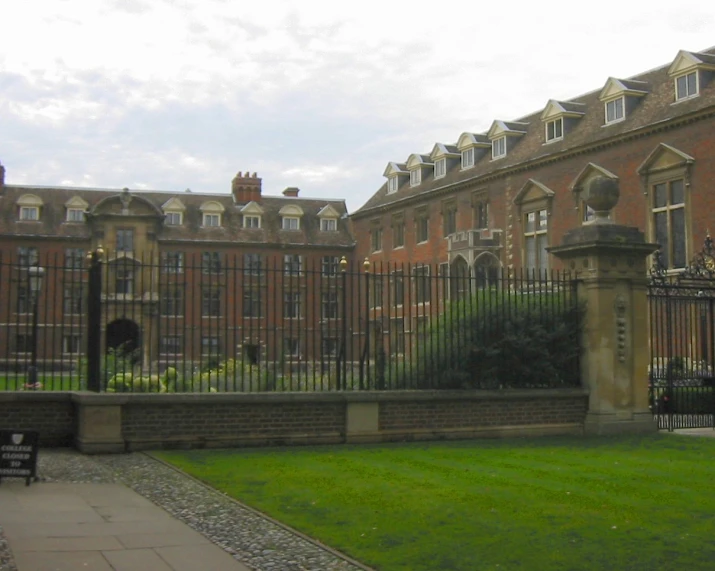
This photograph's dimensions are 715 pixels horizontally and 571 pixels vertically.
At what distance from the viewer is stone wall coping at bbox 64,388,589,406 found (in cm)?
1255

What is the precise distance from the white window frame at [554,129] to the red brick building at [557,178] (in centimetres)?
7

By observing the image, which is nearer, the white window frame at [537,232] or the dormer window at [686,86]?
the dormer window at [686,86]

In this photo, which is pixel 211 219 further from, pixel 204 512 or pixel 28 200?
pixel 204 512

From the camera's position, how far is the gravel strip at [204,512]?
6410 millimetres

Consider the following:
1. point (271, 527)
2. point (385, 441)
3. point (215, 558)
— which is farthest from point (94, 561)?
point (385, 441)

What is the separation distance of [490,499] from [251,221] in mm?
54620

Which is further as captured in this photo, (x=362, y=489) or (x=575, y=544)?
(x=362, y=489)

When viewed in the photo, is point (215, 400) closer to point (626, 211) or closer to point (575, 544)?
point (575, 544)

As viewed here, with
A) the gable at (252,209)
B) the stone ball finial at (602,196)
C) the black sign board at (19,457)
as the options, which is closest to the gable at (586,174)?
the stone ball finial at (602,196)

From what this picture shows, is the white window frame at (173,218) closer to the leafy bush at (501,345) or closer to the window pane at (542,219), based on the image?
the window pane at (542,219)

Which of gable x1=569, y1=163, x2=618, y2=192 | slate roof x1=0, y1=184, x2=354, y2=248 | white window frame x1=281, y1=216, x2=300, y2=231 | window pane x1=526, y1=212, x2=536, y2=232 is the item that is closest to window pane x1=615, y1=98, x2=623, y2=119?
gable x1=569, y1=163, x2=618, y2=192

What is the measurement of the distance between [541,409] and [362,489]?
20.9 feet

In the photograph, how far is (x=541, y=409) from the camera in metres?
15.0

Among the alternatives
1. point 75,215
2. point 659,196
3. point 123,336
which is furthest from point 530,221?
point 75,215
